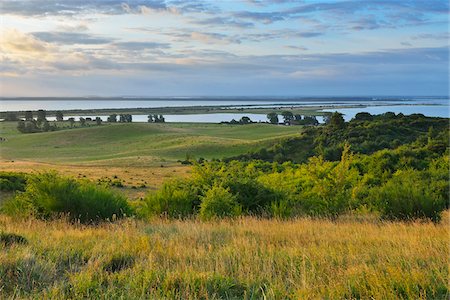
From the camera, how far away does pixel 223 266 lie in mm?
6520

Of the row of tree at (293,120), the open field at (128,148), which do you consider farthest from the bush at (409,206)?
the row of tree at (293,120)

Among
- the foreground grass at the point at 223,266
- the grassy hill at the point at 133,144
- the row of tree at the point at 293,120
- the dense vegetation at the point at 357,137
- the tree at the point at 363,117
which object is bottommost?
the grassy hill at the point at 133,144

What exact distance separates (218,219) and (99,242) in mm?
5158

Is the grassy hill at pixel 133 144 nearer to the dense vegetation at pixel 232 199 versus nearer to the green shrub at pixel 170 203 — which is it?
the dense vegetation at pixel 232 199

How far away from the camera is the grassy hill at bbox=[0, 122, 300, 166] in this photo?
7400 centimetres

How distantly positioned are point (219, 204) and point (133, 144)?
273 feet

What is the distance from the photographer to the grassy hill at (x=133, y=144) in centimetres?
7400

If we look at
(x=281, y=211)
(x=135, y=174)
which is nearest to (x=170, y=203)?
(x=281, y=211)

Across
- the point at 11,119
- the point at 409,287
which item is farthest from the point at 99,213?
the point at 11,119

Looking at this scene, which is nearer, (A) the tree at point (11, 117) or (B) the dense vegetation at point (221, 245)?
(B) the dense vegetation at point (221, 245)

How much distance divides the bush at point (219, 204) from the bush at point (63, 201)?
7.81 ft

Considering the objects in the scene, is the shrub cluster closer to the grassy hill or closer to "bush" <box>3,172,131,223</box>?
"bush" <box>3,172,131,223</box>

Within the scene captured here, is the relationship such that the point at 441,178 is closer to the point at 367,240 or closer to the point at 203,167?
the point at 203,167

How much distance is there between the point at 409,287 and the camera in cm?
555
